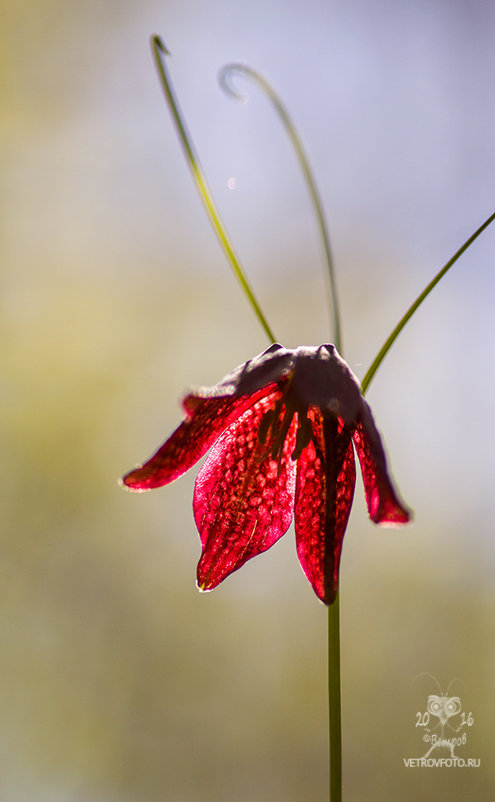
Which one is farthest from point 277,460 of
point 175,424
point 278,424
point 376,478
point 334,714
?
point 175,424

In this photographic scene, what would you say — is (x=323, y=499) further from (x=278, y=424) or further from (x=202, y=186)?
(x=202, y=186)

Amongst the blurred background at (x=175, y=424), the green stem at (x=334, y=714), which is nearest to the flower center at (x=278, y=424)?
the green stem at (x=334, y=714)

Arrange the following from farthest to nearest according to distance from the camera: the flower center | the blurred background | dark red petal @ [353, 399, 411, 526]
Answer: the blurred background
the flower center
dark red petal @ [353, 399, 411, 526]

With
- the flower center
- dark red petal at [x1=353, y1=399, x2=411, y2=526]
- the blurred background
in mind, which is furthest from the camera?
the blurred background

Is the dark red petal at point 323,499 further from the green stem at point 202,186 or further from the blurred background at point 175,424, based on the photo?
the blurred background at point 175,424

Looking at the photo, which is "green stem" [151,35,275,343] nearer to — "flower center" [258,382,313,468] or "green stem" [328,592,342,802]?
"flower center" [258,382,313,468]

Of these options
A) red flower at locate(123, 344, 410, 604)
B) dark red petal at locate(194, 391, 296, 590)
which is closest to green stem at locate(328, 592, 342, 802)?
red flower at locate(123, 344, 410, 604)

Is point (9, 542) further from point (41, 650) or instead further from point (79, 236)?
point (79, 236)
